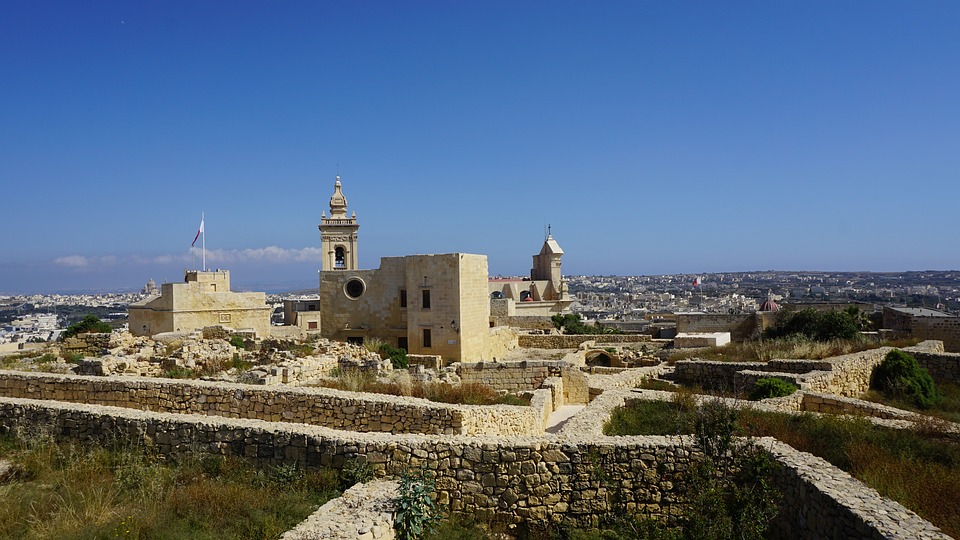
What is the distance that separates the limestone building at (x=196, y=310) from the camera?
75.8 feet

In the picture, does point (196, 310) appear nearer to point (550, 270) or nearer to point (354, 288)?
point (354, 288)

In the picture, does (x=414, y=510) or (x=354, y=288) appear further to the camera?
(x=354, y=288)

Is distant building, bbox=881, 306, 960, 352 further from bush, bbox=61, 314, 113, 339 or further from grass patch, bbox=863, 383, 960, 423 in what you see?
bush, bbox=61, 314, 113, 339

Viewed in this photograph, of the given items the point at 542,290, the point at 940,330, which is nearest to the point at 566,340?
the point at 940,330

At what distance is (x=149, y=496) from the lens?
6.18m

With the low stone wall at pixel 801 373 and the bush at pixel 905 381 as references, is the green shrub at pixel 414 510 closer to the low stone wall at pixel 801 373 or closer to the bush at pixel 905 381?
the low stone wall at pixel 801 373

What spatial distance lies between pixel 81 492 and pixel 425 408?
4004 mm

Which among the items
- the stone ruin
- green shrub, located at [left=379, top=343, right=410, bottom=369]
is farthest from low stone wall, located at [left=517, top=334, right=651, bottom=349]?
the stone ruin

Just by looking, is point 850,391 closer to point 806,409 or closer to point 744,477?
point 806,409

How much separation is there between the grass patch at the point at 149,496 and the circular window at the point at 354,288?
54.9 ft

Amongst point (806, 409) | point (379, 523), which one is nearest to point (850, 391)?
point (806, 409)

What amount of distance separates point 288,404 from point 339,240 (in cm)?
3614

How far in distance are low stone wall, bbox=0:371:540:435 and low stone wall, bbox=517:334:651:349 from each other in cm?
1752

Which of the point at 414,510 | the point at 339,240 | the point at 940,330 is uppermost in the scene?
the point at 339,240
